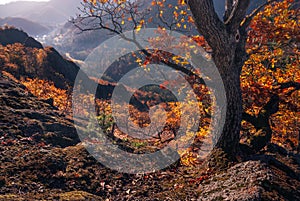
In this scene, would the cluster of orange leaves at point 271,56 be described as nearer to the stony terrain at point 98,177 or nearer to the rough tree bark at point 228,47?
the rough tree bark at point 228,47

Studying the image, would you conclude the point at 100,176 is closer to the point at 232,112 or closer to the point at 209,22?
the point at 232,112

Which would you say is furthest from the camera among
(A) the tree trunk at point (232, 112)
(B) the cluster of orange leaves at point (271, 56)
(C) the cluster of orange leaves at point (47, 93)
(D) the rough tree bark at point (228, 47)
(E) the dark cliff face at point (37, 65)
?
(E) the dark cliff face at point (37, 65)

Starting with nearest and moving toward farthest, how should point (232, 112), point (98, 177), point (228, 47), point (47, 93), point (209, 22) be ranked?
point (209, 22), point (228, 47), point (232, 112), point (98, 177), point (47, 93)

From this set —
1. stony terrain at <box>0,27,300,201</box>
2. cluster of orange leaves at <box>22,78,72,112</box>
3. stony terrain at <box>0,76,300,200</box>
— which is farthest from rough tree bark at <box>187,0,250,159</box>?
cluster of orange leaves at <box>22,78,72,112</box>

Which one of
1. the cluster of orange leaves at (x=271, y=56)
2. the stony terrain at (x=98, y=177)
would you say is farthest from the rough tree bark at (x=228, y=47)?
the cluster of orange leaves at (x=271, y=56)

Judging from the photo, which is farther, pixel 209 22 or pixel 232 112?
pixel 232 112

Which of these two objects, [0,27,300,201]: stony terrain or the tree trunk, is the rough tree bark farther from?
[0,27,300,201]: stony terrain

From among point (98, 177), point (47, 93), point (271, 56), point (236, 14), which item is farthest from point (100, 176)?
point (47, 93)

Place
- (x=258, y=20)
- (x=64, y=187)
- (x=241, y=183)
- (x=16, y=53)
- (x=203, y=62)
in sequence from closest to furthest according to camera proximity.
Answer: (x=241, y=183), (x=64, y=187), (x=203, y=62), (x=258, y=20), (x=16, y=53)

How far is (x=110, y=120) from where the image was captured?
2330cm

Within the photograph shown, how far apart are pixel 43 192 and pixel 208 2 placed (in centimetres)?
611

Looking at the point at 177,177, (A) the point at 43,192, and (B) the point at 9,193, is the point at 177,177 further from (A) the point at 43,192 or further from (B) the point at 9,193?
(B) the point at 9,193

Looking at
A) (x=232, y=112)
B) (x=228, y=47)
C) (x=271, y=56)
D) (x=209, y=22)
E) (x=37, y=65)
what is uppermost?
(x=271, y=56)

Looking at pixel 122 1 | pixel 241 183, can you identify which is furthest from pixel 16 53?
pixel 241 183
